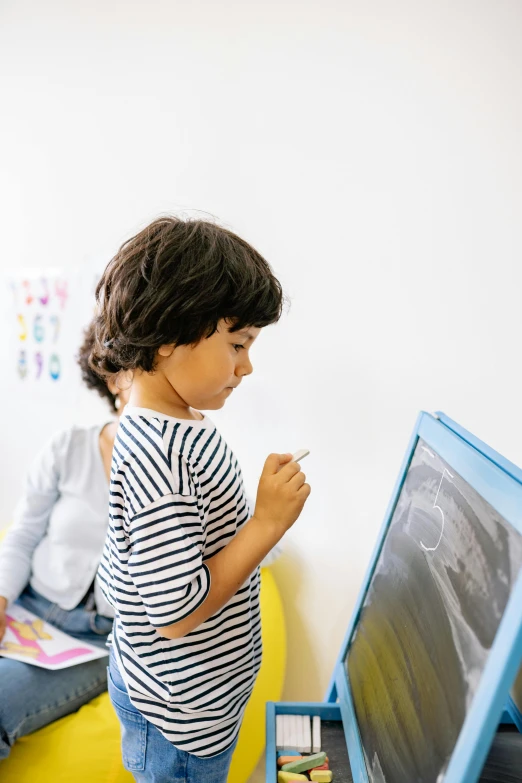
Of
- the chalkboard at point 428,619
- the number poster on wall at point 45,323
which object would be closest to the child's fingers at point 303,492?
the chalkboard at point 428,619

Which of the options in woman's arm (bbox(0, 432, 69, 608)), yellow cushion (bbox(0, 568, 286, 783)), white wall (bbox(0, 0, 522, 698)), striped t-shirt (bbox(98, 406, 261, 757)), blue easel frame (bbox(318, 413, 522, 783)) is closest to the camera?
blue easel frame (bbox(318, 413, 522, 783))

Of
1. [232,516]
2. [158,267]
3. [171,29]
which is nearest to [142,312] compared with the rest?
[158,267]

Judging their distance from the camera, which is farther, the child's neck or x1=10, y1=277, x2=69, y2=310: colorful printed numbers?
x1=10, y1=277, x2=69, y2=310: colorful printed numbers

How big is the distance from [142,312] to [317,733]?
74 cm

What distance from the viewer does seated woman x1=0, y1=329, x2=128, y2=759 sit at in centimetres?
140

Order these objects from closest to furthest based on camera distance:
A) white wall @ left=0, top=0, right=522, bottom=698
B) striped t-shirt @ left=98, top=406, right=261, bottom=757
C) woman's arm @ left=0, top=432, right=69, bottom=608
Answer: striped t-shirt @ left=98, top=406, right=261, bottom=757 < white wall @ left=0, top=0, right=522, bottom=698 < woman's arm @ left=0, top=432, right=69, bottom=608

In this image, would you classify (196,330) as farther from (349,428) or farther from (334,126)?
(334,126)

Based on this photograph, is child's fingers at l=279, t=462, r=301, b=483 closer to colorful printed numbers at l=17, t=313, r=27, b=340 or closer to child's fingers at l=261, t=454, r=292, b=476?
child's fingers at l=261, t=454, r=292, b=476

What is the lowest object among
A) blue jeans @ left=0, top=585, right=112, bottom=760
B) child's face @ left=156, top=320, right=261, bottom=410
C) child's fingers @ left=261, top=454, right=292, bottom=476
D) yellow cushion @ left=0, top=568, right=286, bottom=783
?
yellow cushion @ left=0, top=568, right=286, bottom=783

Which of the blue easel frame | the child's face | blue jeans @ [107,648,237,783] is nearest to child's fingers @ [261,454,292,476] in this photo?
the child's face

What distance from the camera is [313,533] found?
1570 mm

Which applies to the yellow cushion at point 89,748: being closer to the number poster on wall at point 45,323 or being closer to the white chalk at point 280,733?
the white chalk at point 280,733

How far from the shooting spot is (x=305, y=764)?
0.93 metres

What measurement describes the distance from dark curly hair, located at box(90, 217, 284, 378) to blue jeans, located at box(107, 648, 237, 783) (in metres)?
0.50
